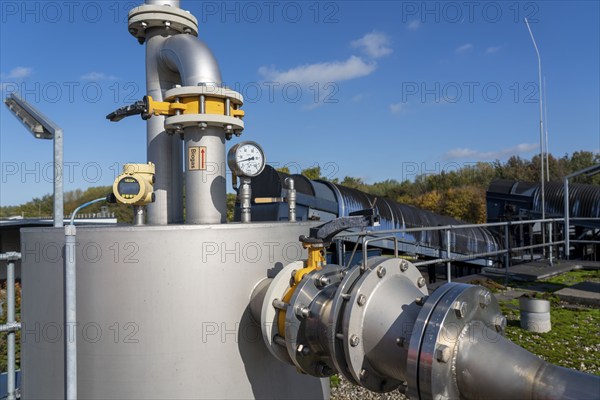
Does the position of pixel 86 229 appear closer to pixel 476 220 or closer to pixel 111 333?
pixel 111 333

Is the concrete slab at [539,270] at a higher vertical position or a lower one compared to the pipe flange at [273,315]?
lower

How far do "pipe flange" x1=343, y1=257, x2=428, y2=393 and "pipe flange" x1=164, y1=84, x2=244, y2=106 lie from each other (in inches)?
47.4

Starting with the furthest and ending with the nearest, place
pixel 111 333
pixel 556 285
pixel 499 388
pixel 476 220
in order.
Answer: pixel 476 220, pixel 556 285, pixel 111 333, pixel 499 388

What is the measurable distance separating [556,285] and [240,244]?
516 cm

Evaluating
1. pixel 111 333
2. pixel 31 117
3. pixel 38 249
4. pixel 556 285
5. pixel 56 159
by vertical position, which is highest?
pixel 31 117

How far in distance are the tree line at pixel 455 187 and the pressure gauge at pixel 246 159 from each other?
18.8m

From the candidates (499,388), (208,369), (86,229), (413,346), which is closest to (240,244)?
(208,369)

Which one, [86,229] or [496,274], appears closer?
[86,229]

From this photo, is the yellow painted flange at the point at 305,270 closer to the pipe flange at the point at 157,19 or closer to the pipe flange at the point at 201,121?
the pipe flange at the point at 201,121

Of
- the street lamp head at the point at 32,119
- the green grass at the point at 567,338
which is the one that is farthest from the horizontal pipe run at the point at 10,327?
the green grass at the point at 567,338

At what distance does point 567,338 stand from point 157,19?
4.09 m

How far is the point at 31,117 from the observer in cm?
276

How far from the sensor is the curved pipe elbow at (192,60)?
240 centimetres

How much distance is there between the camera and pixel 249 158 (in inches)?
98.2
